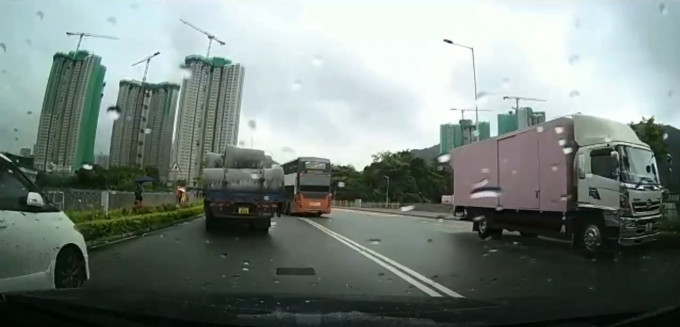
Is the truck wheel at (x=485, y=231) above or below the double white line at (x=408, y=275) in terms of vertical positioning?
above

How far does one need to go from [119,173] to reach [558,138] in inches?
336

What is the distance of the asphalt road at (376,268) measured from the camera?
19.0ft

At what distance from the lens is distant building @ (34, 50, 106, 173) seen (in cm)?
462

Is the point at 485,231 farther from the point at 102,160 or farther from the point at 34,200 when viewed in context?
the point at 34,200

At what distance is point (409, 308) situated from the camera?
313 cm

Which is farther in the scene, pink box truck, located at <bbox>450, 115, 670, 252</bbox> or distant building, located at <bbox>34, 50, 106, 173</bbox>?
pink box truck, located at <bbox>450, 115, 670, 252</bbox>

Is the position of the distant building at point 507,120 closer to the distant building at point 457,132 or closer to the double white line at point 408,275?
the distant building at point 457,132

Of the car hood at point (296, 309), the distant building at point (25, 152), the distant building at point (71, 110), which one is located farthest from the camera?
the distant building at point (71, 110)

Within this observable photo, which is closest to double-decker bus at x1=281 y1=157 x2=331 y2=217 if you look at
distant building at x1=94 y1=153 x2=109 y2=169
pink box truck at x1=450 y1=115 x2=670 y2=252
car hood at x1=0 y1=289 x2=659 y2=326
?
pink box truck at x1=450 y1=115 x2=670 y2=252

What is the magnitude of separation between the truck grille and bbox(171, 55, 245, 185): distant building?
725 cm

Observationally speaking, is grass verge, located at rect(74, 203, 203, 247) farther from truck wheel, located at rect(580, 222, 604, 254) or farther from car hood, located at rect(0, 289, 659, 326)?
truck wheel, located at rect(580, 222, 604, 254)

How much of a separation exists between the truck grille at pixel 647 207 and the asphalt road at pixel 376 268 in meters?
0.83

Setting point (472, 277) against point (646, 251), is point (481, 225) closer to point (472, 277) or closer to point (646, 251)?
point (646, 251)

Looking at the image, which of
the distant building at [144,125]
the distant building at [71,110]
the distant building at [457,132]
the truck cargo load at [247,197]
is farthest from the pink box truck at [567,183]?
the distant building at [71,110]
